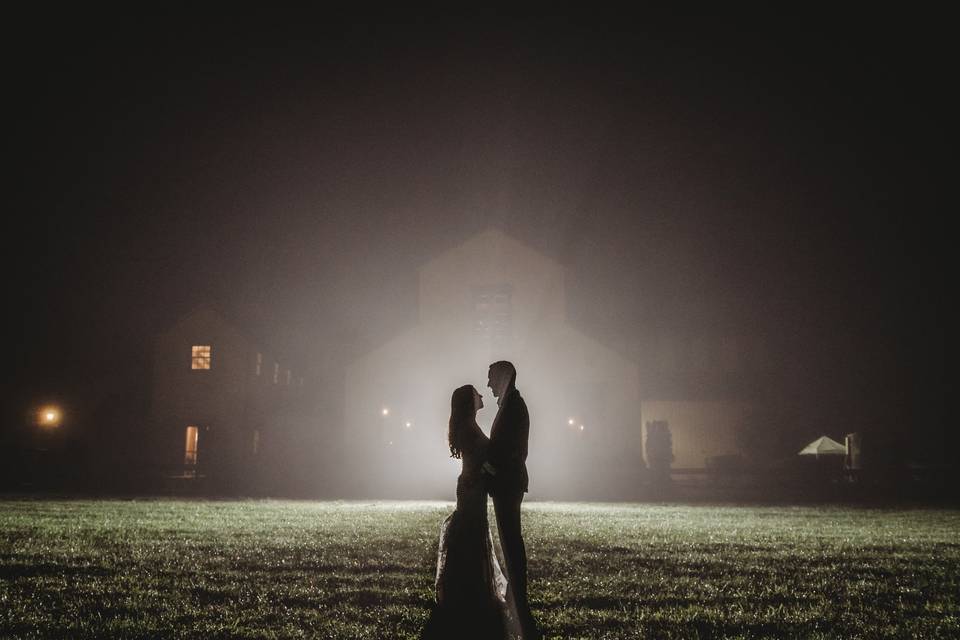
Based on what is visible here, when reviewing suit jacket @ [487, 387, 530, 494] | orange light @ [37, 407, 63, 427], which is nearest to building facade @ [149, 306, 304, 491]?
orange light @ [37, 407, 63, 427]

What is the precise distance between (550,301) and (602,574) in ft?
81.4

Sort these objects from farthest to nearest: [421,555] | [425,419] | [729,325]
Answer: [729,325] → [425,419] → [421,555]

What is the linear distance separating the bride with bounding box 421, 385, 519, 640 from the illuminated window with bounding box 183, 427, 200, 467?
96.7ft

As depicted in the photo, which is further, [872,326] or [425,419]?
[872,326]

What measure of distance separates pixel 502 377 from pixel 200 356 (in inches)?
1164

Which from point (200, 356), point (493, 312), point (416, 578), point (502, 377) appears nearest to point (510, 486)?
point (502, 377)

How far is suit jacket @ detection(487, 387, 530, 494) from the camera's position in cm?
525

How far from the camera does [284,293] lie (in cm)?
3762

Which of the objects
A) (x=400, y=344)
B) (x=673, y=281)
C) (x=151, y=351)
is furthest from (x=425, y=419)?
(x=673, y=281)

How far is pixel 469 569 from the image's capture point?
4.94 meters

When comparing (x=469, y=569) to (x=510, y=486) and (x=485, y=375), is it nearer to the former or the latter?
(x=510, y=486)

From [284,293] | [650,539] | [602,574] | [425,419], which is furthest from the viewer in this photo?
[284,293]

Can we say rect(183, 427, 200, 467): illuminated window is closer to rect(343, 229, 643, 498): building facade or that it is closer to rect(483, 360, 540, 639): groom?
rect(343, 229, 643, 498): building facade

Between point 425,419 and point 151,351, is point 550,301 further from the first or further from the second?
point 151,351
